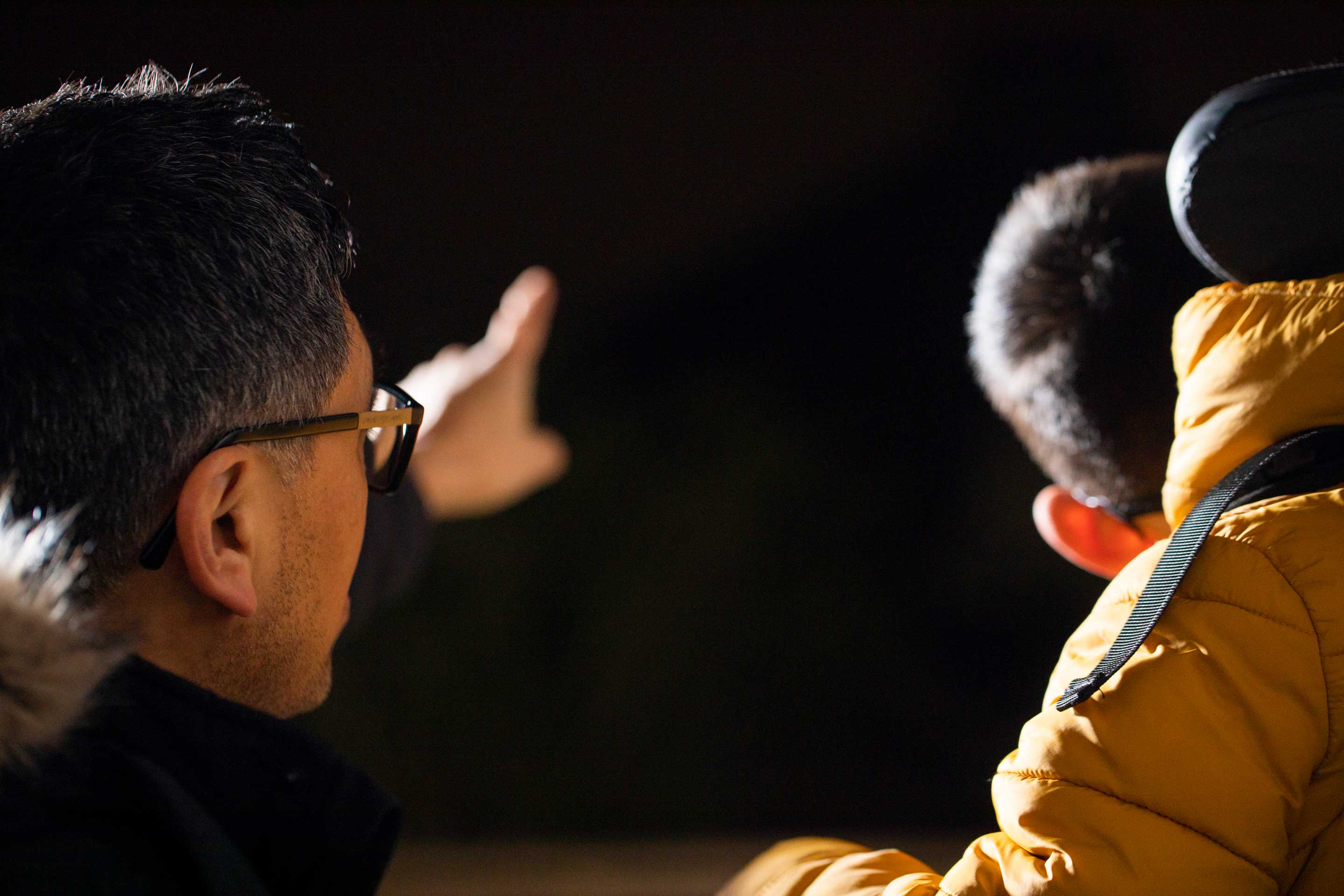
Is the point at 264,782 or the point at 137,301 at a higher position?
the point at 137,301

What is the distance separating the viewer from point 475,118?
3371mm

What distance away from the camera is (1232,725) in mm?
784

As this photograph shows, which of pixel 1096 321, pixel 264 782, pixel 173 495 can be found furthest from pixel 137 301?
pixel 1096 321

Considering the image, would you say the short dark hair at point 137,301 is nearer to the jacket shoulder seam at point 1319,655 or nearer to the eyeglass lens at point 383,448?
the eyeglass lens at point 383,448

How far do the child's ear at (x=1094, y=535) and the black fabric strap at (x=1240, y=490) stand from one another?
15.4 inches

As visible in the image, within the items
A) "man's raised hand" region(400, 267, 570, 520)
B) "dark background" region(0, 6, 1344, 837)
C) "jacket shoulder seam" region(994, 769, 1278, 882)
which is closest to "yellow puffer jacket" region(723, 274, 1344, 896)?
"jacket shoulder seam" region(994, 769, 1278, 882)

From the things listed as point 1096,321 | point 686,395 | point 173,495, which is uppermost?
point 173,495

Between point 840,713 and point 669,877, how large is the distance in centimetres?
70

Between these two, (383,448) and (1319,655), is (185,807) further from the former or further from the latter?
(1319,655)

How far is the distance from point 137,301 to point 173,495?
151mm

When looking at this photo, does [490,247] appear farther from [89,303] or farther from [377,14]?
[89,303]

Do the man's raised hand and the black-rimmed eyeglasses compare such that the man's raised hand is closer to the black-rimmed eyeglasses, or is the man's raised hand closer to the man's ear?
the black-rimmed eyeglasses

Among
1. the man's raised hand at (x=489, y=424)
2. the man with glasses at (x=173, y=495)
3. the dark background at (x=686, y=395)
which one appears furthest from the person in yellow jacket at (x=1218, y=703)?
the dark background at (x=686, y=395)

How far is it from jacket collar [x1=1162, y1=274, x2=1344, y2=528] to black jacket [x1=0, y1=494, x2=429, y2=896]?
715mm
